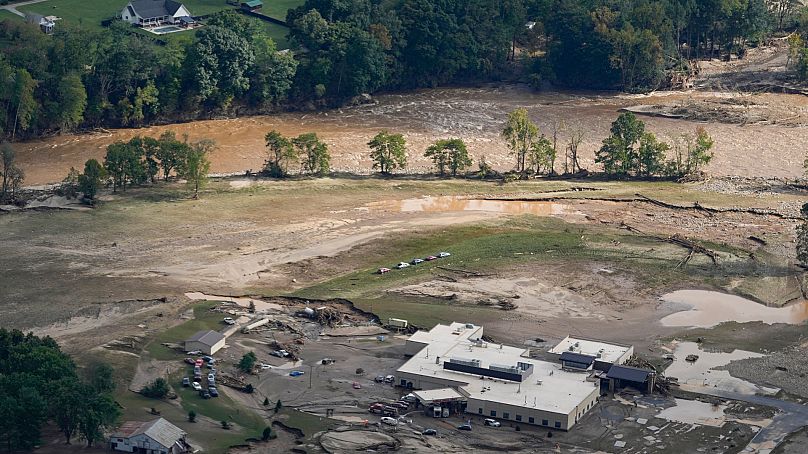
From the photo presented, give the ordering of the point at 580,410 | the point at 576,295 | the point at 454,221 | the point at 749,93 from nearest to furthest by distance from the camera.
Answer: the point at 580,410
the point at 576,295
the point at 454,221
the point at 749,93

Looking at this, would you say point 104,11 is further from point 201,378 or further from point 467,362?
point 467,362

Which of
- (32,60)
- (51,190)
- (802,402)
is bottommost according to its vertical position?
(802,402)

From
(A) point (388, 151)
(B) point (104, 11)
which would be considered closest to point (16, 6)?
(B) point (104, 11)

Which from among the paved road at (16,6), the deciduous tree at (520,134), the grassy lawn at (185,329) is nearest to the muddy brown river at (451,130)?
the deciduous tree at (520,134)

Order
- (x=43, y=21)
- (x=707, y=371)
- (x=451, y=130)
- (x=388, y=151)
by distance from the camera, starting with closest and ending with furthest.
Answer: (x=707, y=371)
(x=388, y=151)
(x=451, y=130)
(x=43, y=21)

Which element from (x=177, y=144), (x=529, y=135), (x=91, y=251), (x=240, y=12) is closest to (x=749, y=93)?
(x=529, y=135)

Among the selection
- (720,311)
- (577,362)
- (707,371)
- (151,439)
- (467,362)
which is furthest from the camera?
(720,311)

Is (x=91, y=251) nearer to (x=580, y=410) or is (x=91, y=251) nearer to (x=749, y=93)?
(x=580, y=410)

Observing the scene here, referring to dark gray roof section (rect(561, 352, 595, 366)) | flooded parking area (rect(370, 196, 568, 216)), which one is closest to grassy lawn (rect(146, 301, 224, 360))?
dark gray roof section (rect(561, 352, 595, 366))
